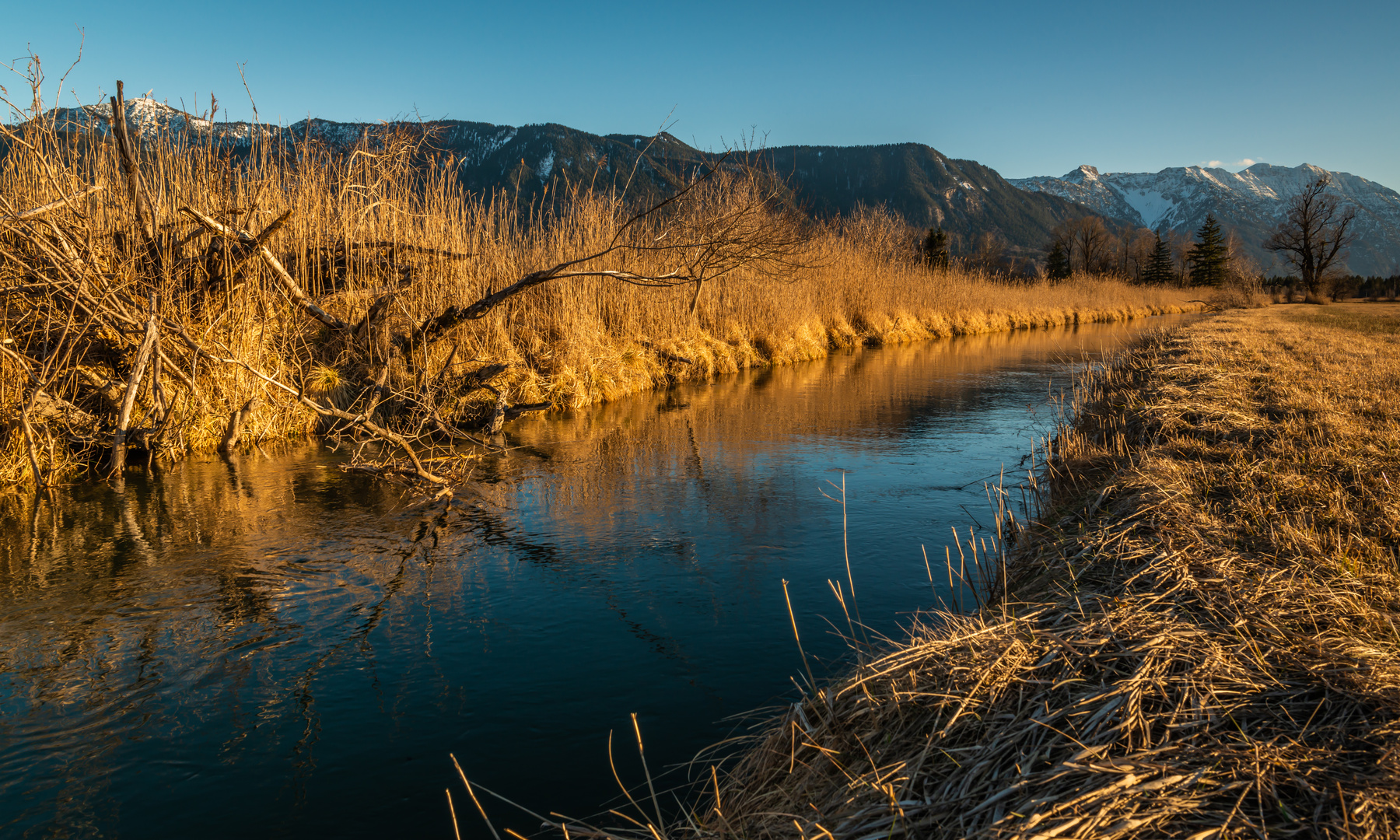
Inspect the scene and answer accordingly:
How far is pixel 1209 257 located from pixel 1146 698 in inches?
3177

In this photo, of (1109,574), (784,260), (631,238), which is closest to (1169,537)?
(1109,574)

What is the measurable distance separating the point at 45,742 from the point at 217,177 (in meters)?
6.65

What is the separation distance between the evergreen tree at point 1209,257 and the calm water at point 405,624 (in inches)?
2838

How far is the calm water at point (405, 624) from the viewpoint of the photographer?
2852mm

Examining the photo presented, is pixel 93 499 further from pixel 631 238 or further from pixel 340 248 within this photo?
pixel 631 238

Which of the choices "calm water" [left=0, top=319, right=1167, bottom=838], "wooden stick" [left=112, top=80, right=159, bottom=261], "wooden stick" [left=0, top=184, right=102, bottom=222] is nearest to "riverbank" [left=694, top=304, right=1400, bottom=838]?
"calm water" [left=0, top=319, right=1167, bottom=838]

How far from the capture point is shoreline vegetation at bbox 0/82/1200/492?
6801 millimetres

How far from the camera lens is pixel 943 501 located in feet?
21.2

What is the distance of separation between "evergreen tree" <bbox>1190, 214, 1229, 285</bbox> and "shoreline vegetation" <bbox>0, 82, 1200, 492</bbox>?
6655 centimetres

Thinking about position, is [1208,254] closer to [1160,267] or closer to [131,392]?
[1160,267]

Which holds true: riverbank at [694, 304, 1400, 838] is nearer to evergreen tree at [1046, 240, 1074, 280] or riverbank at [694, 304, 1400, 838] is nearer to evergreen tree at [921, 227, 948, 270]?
evergreen tree at [921, 227, 948, 270]

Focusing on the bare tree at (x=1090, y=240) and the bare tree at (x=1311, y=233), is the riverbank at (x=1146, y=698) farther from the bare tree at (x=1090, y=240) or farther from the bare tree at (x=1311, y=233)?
the bare tree at (x=1090, y=240)

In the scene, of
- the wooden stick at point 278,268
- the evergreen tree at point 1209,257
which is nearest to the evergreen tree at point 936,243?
the evergreen tree at point 1209,257

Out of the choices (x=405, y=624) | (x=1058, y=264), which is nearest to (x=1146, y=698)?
(x=405, y=624)
